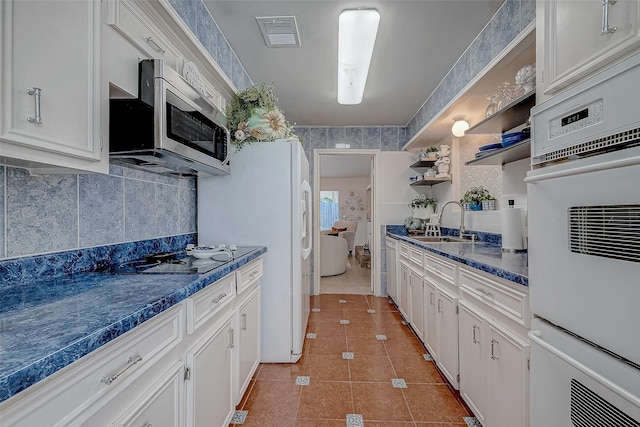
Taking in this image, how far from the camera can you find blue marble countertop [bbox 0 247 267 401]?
0.51 meters

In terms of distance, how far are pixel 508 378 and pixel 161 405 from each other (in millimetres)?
1344

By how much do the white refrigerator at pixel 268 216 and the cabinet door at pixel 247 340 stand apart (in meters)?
0.21

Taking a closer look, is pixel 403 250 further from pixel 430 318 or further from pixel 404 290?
pixel 430 318

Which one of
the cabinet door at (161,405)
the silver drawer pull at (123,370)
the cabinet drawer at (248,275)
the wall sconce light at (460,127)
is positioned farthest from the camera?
the wall sconce light at (460,127)

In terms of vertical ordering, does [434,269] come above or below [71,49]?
below

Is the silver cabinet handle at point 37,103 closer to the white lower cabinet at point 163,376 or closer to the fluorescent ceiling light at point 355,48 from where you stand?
the white lower cabinet at point 163,376

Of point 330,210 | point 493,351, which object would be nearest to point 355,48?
point 493,351

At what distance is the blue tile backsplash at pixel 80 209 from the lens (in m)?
0.99

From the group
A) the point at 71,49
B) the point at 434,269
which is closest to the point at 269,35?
the point at 71,49

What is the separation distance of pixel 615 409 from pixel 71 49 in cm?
176

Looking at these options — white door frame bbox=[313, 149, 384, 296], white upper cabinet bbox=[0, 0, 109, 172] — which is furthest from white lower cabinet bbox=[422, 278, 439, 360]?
white upper cabinet bbox=[0, 0, 109, 172]

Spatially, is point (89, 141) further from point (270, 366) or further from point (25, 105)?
point (270, 366)

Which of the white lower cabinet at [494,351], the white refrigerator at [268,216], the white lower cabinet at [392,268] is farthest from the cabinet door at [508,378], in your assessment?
the white lower cabinet at [392,268]

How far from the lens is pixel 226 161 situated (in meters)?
2.02
